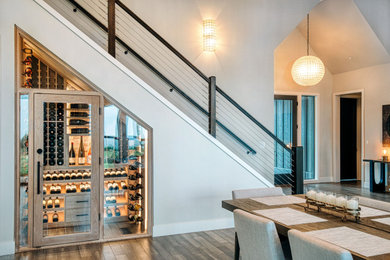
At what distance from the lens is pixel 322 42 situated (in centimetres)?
855

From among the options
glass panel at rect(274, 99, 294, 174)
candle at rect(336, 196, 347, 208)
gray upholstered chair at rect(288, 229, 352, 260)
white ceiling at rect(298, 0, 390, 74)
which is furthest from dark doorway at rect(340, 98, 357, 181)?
gray upholstered chair at rect(288, 229, 352, 260)

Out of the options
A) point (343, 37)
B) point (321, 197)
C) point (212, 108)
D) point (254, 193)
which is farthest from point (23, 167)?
point (343, 37)

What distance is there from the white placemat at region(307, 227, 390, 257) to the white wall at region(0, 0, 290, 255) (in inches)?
102

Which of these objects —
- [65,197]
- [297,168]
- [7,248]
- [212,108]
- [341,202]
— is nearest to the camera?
[341,202]

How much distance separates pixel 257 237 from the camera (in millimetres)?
2121

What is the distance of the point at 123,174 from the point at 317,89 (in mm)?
6585

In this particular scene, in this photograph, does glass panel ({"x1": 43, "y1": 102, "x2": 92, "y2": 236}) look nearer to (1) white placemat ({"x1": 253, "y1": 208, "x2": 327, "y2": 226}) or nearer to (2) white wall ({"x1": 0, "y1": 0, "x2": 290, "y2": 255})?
(2) white wall ({"x1": 0, "y1": 0, "x2": 290, "y2": 255})

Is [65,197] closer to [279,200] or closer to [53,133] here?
[53,133]

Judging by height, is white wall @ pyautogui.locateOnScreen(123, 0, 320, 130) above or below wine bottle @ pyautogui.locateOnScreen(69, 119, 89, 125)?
above

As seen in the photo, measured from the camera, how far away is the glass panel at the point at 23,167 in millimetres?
3930

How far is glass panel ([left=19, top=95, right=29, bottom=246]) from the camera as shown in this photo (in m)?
3.93

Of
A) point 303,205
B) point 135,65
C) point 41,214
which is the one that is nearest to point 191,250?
point 303,205

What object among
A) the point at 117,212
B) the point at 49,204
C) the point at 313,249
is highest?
the point at 313,249

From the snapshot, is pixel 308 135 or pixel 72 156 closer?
pixel 72 156
